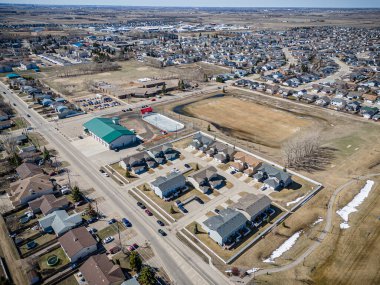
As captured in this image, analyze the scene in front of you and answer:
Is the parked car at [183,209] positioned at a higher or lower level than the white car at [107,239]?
lower

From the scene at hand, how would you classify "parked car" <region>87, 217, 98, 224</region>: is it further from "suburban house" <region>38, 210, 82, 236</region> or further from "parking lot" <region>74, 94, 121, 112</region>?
"parking lot" <region>74, 94, 121, 112</region>

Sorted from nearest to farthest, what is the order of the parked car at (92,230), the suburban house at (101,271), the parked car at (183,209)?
the suburban house at (101,271), the parked car at (92,230), the parked car at (183,209)

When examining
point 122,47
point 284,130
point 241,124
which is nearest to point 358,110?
point 284,130

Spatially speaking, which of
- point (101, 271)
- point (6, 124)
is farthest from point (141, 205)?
point (6, 124)

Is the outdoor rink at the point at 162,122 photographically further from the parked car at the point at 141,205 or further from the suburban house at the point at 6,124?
the suburban house at the point at 6,124

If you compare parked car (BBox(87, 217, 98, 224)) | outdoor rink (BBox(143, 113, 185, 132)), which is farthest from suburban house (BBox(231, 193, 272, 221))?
outdoor rink (BBox(143, 113, 185, 132))

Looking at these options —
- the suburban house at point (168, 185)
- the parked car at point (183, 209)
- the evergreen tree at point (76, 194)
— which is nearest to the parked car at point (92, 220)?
the evergreen tree at point (76, 194)

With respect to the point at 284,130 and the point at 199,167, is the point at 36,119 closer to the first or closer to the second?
the point at 199,167
